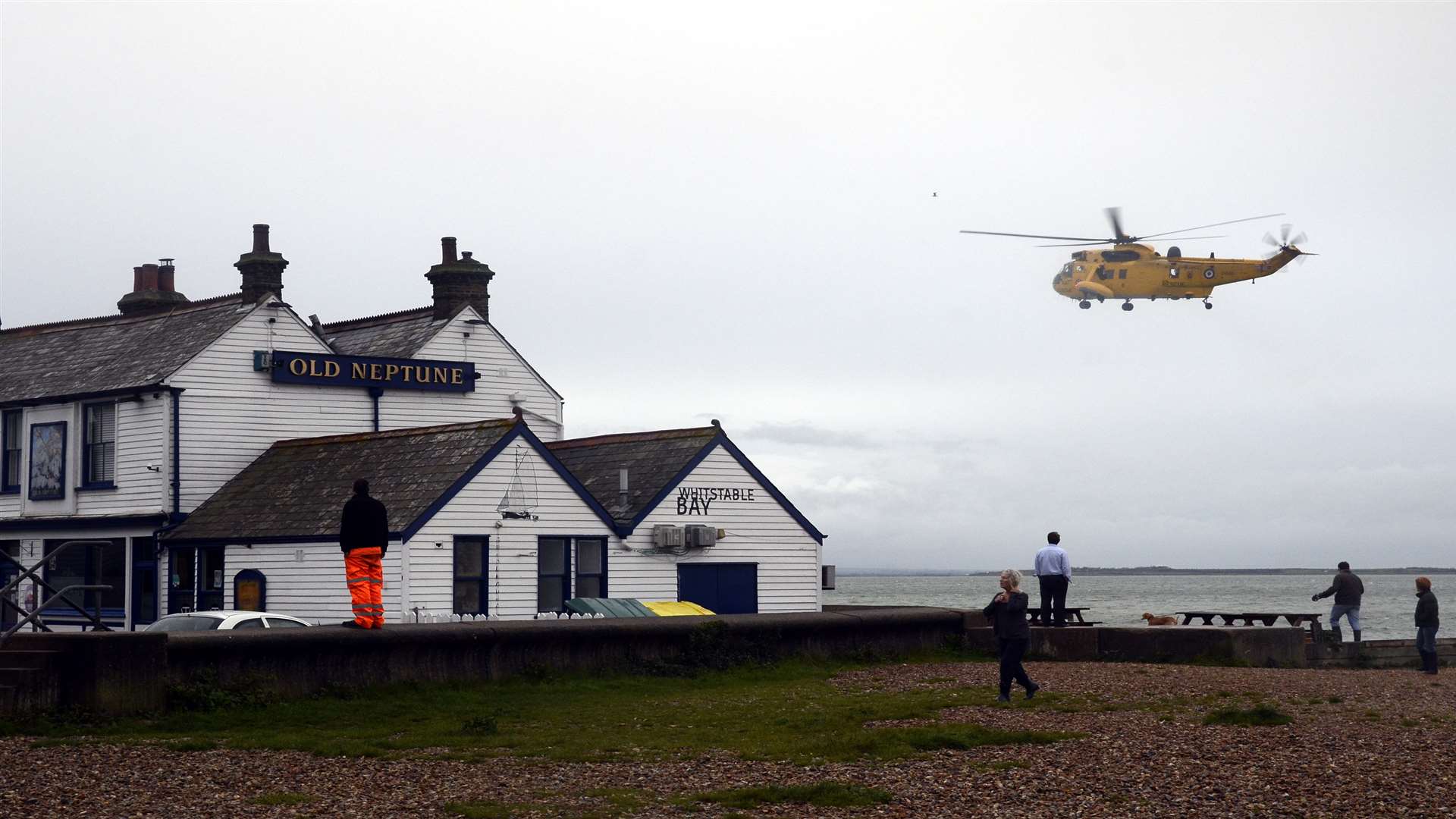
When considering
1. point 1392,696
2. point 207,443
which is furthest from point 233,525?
point 1392,696

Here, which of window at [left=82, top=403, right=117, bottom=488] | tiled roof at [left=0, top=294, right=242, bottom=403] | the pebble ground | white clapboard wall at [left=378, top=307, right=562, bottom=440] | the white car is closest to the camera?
the pebble ground

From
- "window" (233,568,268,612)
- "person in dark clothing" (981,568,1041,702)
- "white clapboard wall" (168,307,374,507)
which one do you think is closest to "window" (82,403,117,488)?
"white clapboard wall" (168,307,374,507)

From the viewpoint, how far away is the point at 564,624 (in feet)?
72.9

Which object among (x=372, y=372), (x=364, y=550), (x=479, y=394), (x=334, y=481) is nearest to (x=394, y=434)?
(x=334, y=481)

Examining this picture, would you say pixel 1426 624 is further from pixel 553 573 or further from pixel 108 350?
pixel 108 350

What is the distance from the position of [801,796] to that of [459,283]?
29.7m

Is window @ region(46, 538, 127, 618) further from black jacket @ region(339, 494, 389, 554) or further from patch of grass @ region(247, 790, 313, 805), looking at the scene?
patch of grass @ region(247, 790, 313, 805)

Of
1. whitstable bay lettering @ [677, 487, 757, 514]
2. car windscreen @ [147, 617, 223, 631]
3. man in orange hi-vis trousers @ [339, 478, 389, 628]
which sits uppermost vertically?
whitstable bay lettering @ [677, 487, 757, 514]

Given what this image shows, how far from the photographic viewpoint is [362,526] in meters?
19.9

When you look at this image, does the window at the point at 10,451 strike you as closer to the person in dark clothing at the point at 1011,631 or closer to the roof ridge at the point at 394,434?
the roof ridge at the point at 394,434

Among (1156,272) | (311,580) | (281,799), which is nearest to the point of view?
(281,799)

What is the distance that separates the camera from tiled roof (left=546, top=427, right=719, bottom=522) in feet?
111

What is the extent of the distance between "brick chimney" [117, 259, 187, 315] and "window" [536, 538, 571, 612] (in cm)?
1657

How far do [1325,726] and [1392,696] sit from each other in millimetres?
4651
